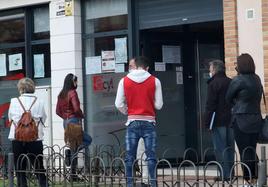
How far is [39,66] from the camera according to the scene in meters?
15.5

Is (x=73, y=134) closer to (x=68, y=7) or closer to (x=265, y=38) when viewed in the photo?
(x=68, y=7)

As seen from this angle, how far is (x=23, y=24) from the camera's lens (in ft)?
51.6

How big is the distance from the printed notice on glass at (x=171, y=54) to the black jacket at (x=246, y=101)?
3977mm

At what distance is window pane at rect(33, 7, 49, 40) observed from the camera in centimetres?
1533

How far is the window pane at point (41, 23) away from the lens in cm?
1533

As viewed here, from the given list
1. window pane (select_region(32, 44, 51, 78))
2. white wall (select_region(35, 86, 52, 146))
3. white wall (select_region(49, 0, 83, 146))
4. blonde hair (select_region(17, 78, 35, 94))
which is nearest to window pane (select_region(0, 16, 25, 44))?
window pane (select_region(32, 44, 51, 78))

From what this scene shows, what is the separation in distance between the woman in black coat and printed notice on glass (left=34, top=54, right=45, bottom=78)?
590 centimetres

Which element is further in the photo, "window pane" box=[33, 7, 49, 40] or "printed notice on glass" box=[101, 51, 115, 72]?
"window pane" box=[33, 7, 49, 40]

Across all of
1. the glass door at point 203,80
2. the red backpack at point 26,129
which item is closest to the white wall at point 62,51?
the glass door at point 203,80

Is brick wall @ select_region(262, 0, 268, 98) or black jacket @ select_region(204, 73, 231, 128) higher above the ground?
brick wall @ select_region(262, 0, 268, 98)

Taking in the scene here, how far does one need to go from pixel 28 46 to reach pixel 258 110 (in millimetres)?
6526

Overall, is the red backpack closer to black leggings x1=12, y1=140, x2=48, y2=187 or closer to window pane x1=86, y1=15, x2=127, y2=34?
black leggings x1=12, y1=140, x2=48, y2=187

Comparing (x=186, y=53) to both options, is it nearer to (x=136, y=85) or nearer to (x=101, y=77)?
(x=101, y=77)

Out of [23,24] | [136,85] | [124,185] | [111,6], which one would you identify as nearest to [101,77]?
[111,6]
